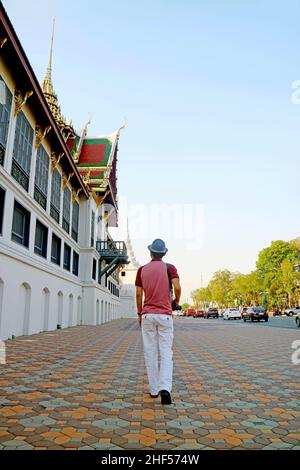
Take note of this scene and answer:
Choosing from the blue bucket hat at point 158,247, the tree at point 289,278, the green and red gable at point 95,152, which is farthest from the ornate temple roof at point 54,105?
the tree at point 289,278

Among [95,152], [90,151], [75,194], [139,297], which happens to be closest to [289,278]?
[95,152]

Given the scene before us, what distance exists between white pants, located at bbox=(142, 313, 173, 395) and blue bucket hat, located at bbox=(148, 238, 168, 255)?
0.89m

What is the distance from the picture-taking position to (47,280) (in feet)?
52.6

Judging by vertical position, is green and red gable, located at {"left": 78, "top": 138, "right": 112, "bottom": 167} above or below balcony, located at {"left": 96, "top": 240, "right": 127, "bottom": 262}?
above

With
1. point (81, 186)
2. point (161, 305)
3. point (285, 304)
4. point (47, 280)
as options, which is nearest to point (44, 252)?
point (47, 280)

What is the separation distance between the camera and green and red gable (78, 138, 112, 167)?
29.8 metres

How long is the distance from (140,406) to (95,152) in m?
28.0

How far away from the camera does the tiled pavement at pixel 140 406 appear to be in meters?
3.14

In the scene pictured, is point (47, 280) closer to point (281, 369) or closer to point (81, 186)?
point (81, 186)

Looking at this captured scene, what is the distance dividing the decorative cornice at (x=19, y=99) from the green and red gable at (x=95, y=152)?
1636cm

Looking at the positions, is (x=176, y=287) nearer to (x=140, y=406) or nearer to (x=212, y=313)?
(x=140, y=406)

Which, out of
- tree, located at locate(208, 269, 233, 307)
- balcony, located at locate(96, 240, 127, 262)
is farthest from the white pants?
tree, located at locate(208, 269, 233, 307)

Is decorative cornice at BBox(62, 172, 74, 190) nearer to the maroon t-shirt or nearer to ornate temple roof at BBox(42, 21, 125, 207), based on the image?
ornate temple roof at BBox(42, 21, 125, 207)
